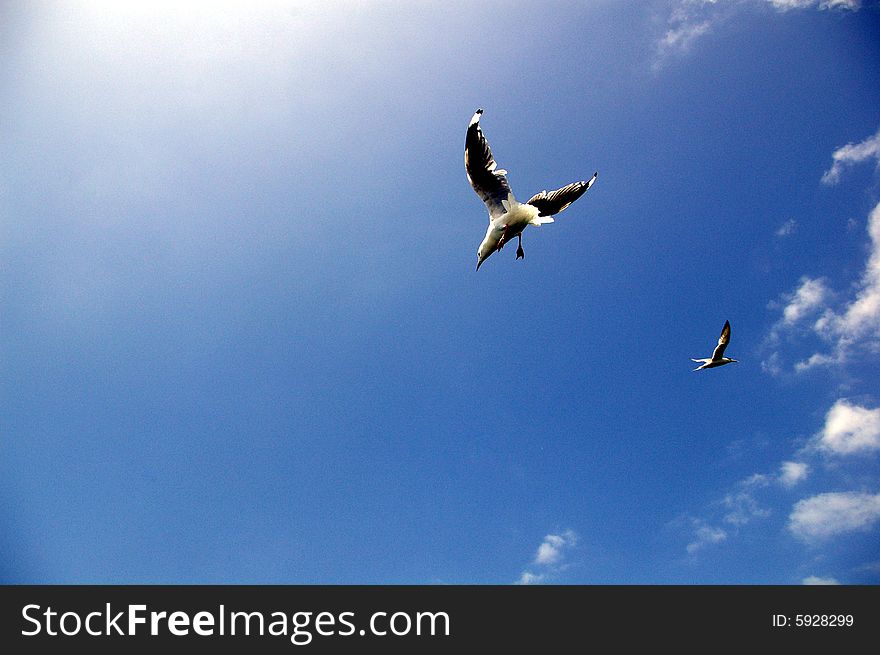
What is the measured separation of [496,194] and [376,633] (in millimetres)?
15141

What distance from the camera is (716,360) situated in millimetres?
26766

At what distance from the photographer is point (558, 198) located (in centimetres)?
1427

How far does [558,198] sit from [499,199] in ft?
6.20

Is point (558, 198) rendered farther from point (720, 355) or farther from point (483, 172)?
point (720, 355)

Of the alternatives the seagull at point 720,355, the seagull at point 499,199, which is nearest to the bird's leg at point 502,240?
the seagull at point 499,199

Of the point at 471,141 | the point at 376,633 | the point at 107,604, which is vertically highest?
the point at 471,141

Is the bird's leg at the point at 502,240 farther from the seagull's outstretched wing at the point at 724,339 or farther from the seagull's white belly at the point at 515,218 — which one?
the seagull's outstretched wing at the point at 724,339

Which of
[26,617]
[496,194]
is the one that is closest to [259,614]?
[26,617]

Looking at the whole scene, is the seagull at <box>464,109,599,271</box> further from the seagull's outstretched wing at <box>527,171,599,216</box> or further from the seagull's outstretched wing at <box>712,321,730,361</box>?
the seagull's outstretched wing at <box>712,321,730,361</box>

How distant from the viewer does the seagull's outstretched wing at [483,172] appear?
13.0 m

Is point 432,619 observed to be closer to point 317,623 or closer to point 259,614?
point 317,623

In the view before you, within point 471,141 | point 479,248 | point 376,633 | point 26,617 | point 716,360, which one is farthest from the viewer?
point 716,360

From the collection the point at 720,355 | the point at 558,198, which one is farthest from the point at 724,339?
the point at 558,198

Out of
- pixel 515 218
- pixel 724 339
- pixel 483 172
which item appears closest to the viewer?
pixel 483 172
